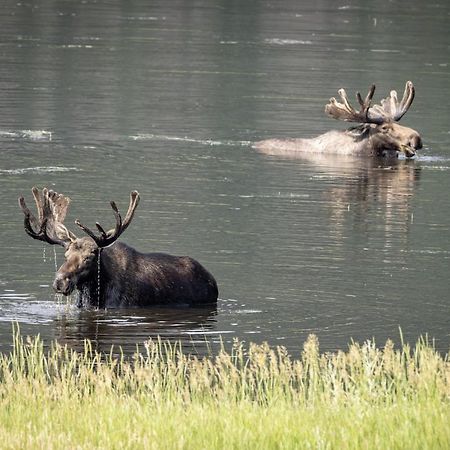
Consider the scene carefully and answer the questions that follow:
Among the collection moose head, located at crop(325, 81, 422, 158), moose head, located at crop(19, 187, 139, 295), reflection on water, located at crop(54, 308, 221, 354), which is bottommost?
reflection on water, located at crop(54, 308, 221, 354)

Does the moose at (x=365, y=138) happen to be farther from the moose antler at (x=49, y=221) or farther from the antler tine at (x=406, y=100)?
the moose antler at (x=49, y=221)

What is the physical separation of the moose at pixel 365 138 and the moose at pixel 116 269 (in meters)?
10.7

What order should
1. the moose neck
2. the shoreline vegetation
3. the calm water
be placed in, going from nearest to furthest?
the shoreline vegetation
the calm water
the moose neck

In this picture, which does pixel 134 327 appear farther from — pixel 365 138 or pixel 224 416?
pixel 365 138

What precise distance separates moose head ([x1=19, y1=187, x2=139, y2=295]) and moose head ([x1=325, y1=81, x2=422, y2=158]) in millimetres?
11312

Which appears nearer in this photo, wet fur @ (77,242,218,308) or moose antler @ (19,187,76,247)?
wet fur @ (77,242,218,308)

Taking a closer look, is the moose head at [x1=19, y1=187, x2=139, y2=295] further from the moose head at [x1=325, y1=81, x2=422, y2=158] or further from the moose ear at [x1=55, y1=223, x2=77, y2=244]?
the moose head at [x1=325, y1=81, x2=422, y2=158]

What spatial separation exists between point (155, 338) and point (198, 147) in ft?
41.1

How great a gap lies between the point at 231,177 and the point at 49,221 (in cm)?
821

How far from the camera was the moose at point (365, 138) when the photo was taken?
86.6 ft

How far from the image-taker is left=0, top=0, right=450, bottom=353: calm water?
1496 cm

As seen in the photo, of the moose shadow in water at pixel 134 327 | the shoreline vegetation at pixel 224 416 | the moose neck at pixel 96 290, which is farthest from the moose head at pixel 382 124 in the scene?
the shoreline vegetation at pixel 224 416

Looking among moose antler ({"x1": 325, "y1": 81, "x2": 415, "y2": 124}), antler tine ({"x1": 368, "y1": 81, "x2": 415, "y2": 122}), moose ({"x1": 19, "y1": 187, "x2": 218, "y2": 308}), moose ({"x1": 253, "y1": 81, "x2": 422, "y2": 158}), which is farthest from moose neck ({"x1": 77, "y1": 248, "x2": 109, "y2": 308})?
antler tine ({"x1": 368, "y1": 81, "x2": 415, "y2": 122})

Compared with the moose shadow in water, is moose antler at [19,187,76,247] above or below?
above
